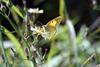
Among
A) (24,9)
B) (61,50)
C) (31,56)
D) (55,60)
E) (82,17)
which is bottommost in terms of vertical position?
(31,56)

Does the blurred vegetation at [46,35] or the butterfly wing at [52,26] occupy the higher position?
the blurred vegetation at [46,35]

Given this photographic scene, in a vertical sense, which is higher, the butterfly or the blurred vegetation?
the blurred vegetation

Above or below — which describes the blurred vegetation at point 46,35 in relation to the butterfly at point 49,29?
above

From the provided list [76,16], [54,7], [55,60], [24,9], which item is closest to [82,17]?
[76,16]

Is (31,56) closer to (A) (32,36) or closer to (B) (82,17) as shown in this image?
(A) (32,36)

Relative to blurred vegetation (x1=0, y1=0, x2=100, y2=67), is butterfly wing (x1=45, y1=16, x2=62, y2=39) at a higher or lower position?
lower
